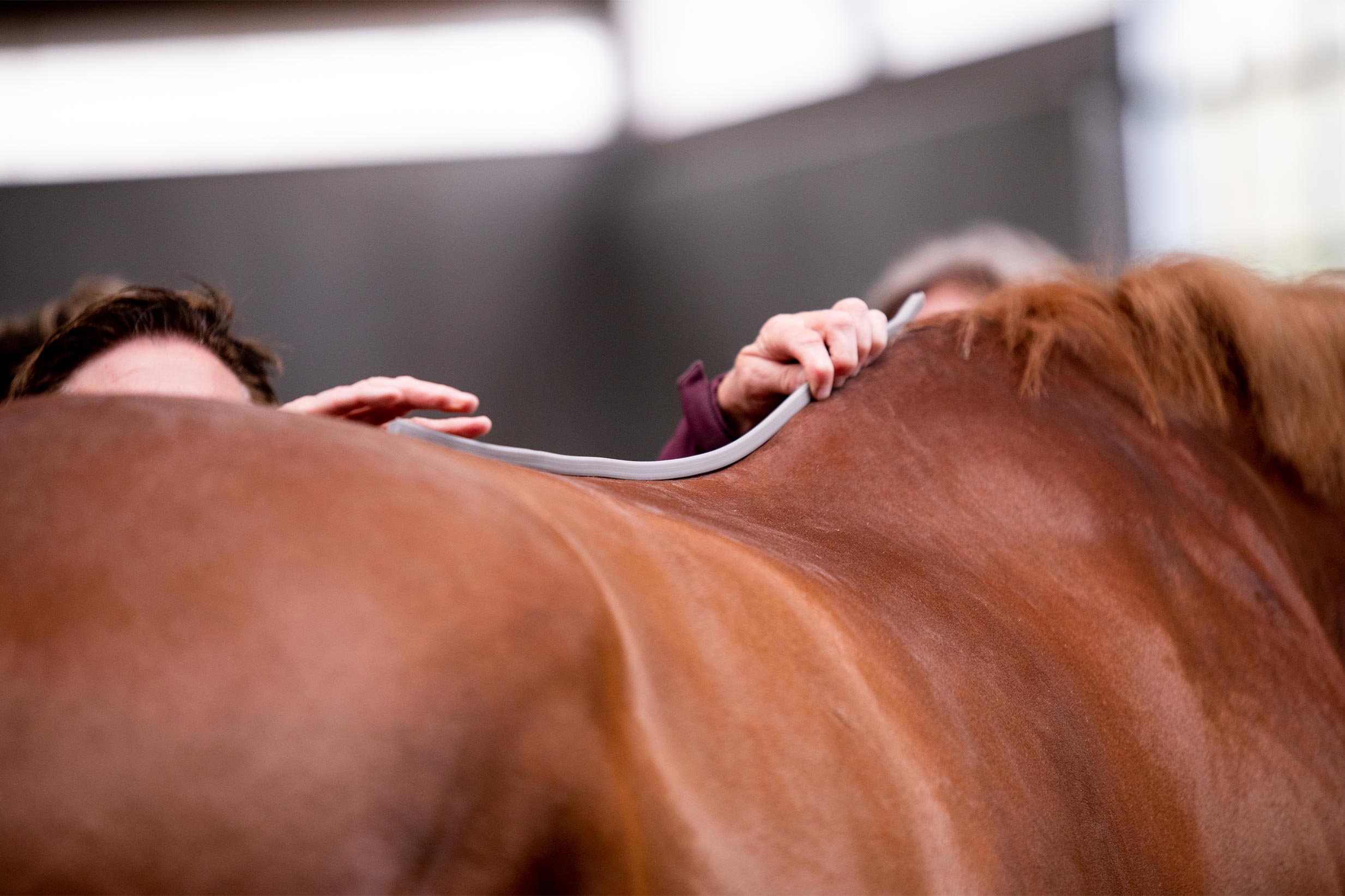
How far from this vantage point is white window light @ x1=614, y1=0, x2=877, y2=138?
3.08 metres

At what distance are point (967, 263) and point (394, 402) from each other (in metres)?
0.76

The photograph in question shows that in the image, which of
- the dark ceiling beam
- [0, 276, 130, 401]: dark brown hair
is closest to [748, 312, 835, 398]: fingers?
[0, 276, 130, 401]: dark brown hair

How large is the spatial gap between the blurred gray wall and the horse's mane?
7.96 feet

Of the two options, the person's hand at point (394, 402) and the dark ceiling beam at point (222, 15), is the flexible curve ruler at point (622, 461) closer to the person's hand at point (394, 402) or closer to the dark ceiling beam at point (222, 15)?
the person's hand at point (394, 402)

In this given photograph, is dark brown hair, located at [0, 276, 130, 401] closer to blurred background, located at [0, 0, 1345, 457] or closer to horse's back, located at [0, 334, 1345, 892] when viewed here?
horse's back, located at [0, 334, 1345, 892]

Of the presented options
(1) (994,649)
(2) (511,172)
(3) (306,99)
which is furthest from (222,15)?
(1) (994,649)

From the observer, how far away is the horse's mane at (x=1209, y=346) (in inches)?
26.6

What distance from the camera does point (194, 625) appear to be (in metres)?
0.23

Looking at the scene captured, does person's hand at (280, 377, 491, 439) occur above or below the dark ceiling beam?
below

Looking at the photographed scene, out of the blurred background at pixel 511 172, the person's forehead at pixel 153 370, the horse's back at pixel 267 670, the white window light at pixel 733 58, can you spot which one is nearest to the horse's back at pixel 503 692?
the horse's back at pixel 267 670

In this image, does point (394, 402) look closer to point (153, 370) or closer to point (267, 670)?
point (153, 370)

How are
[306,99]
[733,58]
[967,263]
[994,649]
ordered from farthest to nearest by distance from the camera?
[306,99] < [733,58] < [967,263] < [994,649]

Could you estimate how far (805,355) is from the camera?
590mm

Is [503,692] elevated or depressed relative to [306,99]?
depressed
